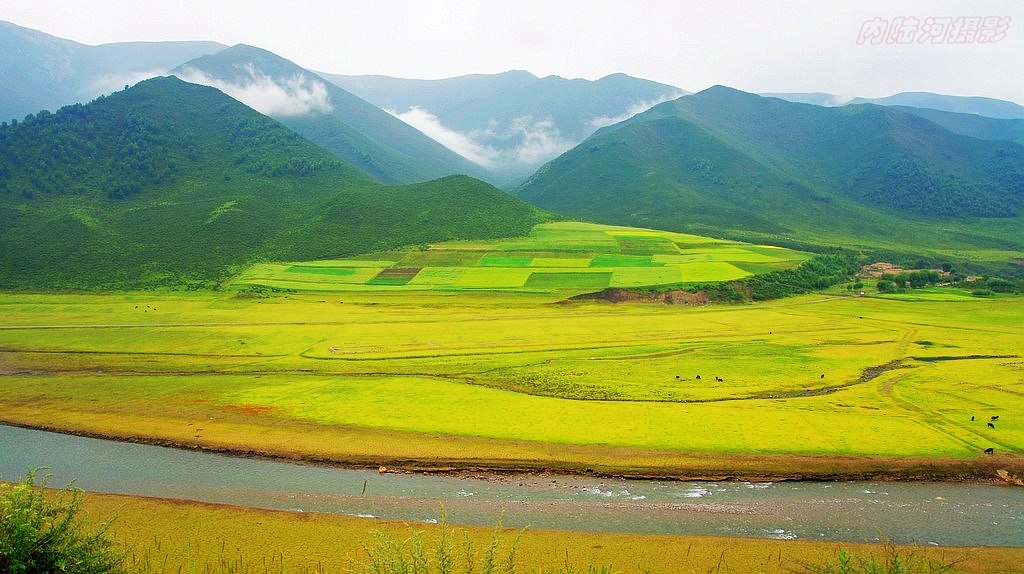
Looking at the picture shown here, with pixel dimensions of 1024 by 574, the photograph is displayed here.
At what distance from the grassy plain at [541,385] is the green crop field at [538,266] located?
17.5 metres

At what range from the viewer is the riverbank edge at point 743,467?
36969 mm

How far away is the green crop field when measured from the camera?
351ft

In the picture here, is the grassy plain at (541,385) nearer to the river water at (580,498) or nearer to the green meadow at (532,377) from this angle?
the green meadow at (532,377)

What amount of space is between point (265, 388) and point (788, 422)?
40732 millimetres

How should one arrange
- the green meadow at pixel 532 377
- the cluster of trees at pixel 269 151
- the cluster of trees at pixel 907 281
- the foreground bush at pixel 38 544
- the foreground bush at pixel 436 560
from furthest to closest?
the cluster of trees at pixel 269 151, the cluster of trees at pixel 907 281, the green meadow at pixel 532 377, the foreground bush at pixel 436 560, the foreground bush at pixel 38 544

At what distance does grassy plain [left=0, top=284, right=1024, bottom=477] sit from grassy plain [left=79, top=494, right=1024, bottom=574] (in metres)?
8.11

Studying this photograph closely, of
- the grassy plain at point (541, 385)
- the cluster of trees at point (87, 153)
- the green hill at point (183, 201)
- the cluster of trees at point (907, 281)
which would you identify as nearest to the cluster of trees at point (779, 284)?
the cluster of trees at point (907, 281)

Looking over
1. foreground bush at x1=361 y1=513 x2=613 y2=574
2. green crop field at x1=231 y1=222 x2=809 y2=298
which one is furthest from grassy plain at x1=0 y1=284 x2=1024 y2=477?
green crop field at x1=231 y1=222 x2=809 y2=298

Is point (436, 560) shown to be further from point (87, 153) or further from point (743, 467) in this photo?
point (87, 153)

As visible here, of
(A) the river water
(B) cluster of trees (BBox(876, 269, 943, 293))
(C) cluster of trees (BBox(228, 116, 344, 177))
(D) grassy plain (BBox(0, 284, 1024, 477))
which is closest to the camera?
(A) the river water

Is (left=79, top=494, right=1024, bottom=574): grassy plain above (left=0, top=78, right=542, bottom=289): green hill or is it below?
below

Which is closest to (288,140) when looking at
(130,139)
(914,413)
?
(130,139)

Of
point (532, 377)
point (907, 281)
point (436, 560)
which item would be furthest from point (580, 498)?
point (907, 281)

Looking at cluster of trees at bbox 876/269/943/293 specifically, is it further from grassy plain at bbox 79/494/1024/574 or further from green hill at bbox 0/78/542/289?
grassy plain at bbox 79/494/1024/574
